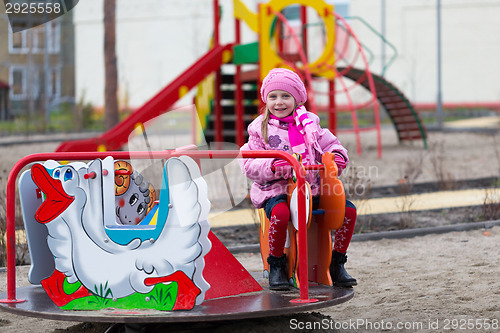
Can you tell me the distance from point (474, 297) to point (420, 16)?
28223 millimetres

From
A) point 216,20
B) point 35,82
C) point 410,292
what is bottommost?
point 410,292

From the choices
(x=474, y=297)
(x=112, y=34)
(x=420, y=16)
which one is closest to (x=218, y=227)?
(x=474, y=297)

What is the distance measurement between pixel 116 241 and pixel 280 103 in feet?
3.76

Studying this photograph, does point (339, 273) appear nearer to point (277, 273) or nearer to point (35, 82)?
point (277, 273)

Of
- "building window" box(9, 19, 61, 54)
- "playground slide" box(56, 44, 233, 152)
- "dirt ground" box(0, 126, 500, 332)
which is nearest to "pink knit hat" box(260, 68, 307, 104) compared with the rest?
"dirt ground" box(0, 126, 500, 332)

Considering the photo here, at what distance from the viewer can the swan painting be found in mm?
3117

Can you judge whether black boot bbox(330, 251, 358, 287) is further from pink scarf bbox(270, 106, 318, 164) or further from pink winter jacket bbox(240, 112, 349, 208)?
pink scarf bbox(270, 106, 318, 164)

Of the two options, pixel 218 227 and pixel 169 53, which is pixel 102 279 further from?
pixel 169 53

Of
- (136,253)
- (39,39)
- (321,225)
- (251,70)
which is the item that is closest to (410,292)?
(321,225)

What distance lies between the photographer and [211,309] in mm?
3129

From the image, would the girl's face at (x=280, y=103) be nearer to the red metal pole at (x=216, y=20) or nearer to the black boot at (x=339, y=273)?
the black boot at (x=339, y=273)

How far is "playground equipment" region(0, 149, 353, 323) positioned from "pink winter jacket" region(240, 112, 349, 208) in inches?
15.3

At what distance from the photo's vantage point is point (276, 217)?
3568mm

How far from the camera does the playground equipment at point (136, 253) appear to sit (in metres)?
3.11
